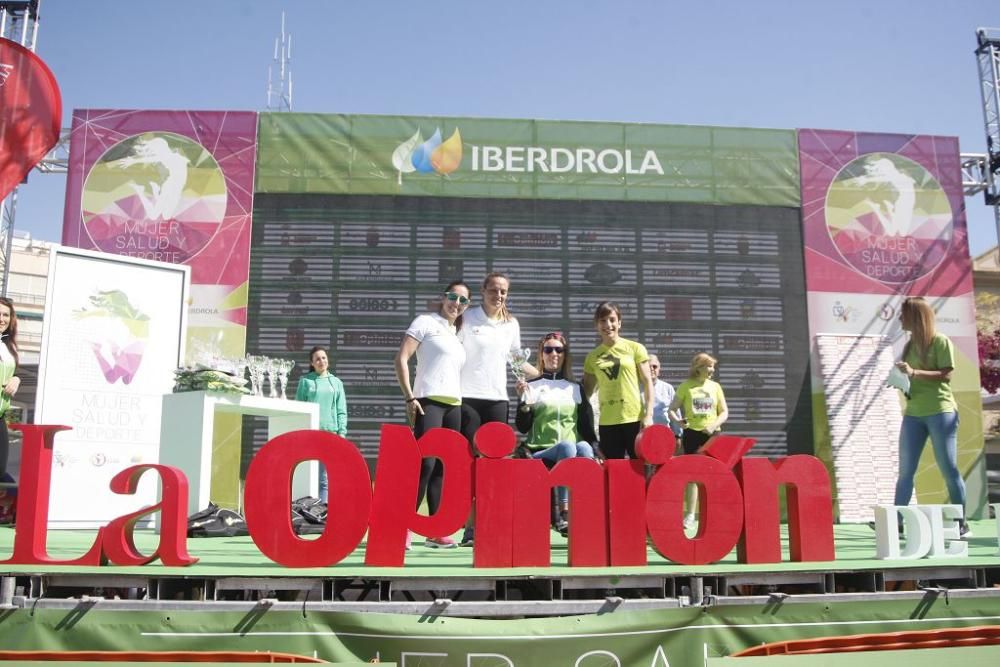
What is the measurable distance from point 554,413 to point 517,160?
4.84m

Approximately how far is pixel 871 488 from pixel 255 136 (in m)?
7.70

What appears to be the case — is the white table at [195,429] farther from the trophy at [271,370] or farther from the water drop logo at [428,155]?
the water drop logo at [428,155]

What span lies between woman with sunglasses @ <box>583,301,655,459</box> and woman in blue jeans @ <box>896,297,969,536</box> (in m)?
1.54

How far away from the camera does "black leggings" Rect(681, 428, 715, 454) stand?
5.91m

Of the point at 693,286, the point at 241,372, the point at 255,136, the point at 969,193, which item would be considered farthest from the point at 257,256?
the point at 969,193

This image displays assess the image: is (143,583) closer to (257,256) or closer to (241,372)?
(241,372)

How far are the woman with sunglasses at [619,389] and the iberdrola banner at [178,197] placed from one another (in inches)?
200

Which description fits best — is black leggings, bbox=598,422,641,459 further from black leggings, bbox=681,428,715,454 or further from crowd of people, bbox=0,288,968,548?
black leggings, bbox=681,428,715,454

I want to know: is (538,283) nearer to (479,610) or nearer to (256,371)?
(256,371)

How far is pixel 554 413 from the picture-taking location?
4820mm

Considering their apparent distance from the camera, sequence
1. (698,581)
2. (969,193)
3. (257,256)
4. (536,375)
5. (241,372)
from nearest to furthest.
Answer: (698,581) → (536,375) → (241,372) → (257,256) → (969,193)

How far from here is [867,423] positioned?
9.12 metres

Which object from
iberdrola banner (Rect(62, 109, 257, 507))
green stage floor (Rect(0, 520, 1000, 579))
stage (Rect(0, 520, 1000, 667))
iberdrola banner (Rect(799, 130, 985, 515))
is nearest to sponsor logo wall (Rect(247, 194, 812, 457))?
iberdrola banner (Rect(62, 109, 257, 507))

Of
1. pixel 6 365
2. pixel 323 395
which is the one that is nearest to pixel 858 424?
pixel 323 395
